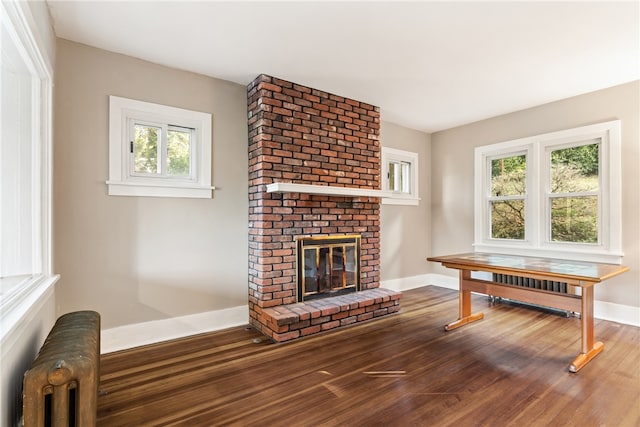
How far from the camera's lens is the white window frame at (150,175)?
272cm

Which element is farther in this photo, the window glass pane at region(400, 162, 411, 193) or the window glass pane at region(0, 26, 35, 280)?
the window glass pane at region(400, 162, 411, 193)

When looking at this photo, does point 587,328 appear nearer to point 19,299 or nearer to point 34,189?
point 19,299

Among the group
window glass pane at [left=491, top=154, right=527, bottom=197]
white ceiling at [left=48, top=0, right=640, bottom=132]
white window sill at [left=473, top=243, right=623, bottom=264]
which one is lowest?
white window sill at [left=473, top=243, right=623, bottom=264]

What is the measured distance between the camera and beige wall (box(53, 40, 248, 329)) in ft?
8.34

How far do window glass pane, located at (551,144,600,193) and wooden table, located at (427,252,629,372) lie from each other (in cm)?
127

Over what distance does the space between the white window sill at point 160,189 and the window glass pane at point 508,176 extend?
3.90 meters

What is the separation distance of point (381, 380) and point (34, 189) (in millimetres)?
2608

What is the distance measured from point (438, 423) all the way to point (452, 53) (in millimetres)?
2771

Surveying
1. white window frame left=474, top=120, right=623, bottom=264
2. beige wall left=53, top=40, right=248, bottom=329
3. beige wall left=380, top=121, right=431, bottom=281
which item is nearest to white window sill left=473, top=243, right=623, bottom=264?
white window frame left=474, top=120, right=623, bottom=264

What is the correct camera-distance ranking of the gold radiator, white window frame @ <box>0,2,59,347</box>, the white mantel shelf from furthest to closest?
the white mantel shelf, white window frame @ <box>0,2,59,347</box>, the gold radiator

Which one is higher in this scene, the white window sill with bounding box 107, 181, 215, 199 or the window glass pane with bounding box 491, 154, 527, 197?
the window glass pane with bounding box 491, 154, 527, 197

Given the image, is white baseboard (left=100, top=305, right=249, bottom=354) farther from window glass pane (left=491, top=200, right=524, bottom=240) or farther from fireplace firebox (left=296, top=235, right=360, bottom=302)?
window glass pane (left=491, top=200, right=524, bottom=240)

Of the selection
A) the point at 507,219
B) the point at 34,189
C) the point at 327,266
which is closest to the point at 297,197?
the point at 327,266

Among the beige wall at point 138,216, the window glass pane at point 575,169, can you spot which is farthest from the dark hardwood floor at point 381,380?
the window glass pane at point 575,169
